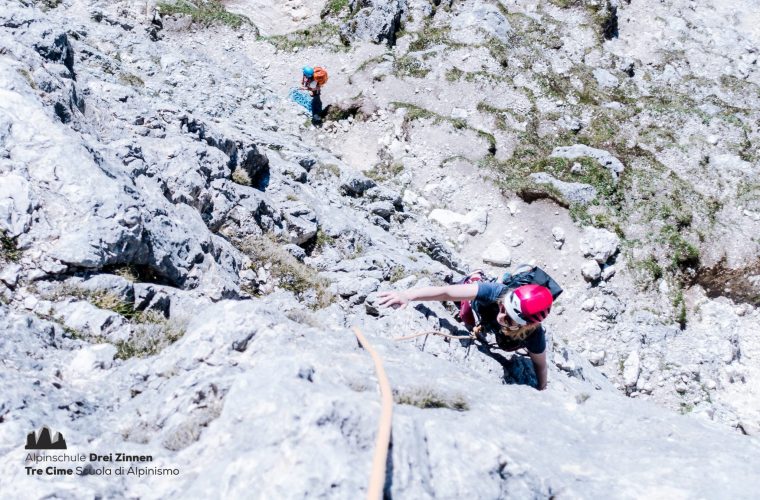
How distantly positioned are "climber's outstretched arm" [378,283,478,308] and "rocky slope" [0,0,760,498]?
1.32ft

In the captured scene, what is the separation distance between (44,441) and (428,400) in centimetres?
355

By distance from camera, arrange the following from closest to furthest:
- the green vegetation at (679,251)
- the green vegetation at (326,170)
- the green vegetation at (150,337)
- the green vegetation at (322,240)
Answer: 1. the green vegetation at (150,337)
2. the green vegetation at (322,240)
3. the green vegetation at (326,170)
4. the green vegetation at (679,251)

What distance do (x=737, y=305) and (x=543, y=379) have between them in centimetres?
1164

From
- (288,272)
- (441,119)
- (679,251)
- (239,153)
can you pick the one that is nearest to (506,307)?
(288,272)

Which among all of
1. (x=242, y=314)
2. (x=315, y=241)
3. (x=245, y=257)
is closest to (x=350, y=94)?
(x=315, y=241)

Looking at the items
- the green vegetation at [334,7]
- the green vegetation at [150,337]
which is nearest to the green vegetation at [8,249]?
the green vegetation at [150,337]

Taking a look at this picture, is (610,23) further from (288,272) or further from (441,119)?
(288,272)

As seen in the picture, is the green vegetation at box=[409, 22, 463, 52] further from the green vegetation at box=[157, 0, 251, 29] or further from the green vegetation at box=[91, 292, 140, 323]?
the green vegetation at box=[91, 292, 140, 323]

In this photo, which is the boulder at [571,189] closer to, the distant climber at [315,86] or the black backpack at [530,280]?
the distant climber at [315,86]

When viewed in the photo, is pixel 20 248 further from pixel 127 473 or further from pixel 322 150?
pixel 322 150

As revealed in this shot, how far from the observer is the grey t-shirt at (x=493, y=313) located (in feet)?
24.9

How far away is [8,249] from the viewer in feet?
23.5

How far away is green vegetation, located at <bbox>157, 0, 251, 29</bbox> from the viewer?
23422mm

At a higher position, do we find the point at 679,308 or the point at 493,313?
the point at 493,313
